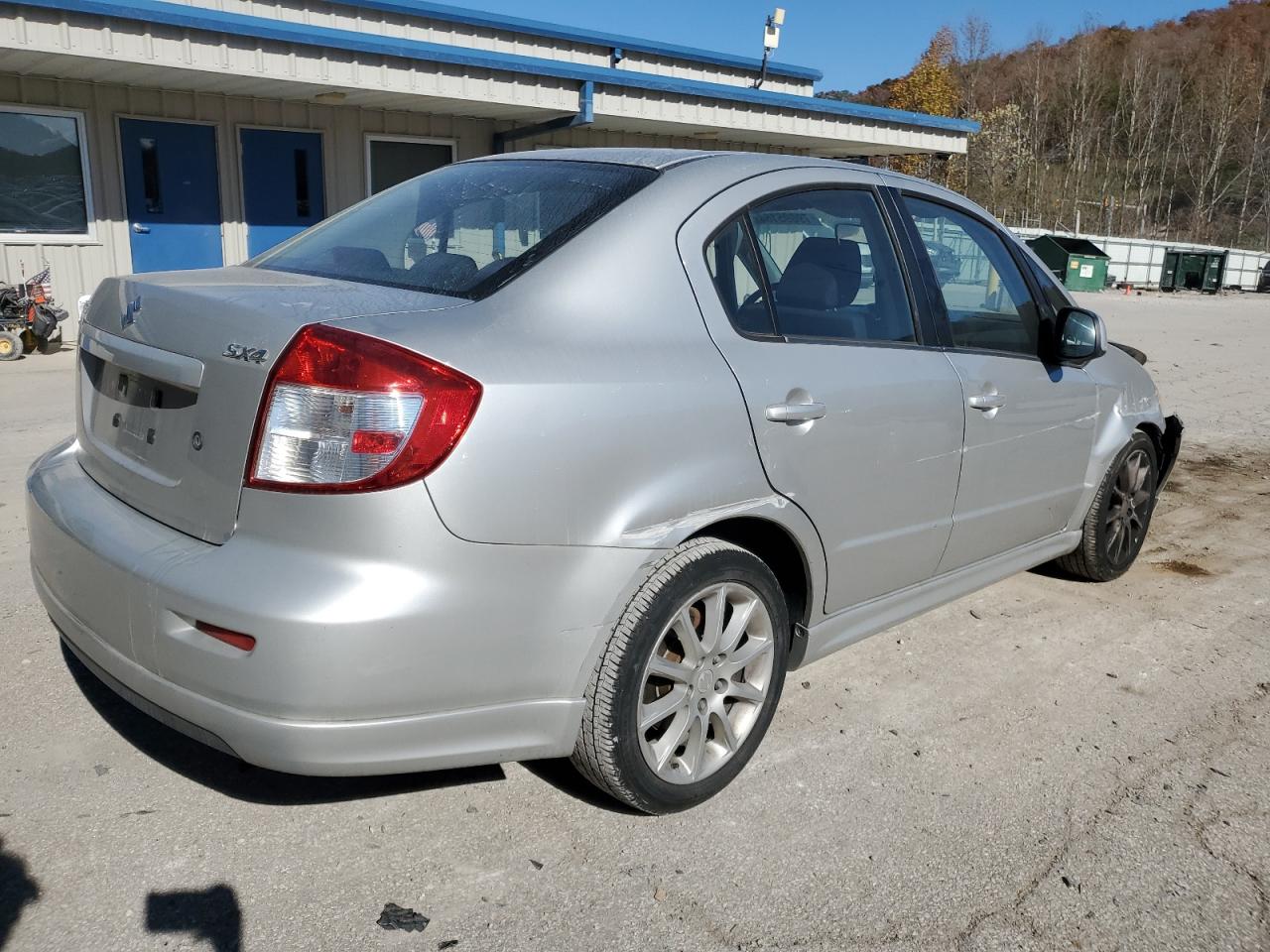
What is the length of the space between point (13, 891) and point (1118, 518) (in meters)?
4.16

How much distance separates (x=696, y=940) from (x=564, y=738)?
523 millimetres

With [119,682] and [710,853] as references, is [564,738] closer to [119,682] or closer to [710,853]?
[710,853]

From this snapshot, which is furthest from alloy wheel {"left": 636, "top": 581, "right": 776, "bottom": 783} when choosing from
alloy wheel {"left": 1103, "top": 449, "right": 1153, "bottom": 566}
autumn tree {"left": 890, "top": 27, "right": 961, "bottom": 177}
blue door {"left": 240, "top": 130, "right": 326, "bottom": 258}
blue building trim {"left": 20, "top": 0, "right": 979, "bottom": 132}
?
autumn tree {"left": 890, "top": 27, "right": 961, "bottom": 177}

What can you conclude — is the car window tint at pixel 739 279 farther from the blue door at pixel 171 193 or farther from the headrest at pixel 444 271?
the blue door at pixel 171 193

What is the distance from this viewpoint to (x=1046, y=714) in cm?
340

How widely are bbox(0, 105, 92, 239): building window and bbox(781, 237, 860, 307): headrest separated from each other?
10.5 metres

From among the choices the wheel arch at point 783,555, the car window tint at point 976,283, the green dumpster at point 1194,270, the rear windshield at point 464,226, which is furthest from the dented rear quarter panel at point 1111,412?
the green dumpster at point 1194,270

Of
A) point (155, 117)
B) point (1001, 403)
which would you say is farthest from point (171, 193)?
point (1001, 403)

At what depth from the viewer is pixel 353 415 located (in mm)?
2137

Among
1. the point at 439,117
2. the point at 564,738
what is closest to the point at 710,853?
the point at 564,738

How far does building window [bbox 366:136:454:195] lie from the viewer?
13.2m

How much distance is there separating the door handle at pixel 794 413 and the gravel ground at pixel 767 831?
1.00 metres

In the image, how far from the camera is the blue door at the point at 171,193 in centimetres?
1156

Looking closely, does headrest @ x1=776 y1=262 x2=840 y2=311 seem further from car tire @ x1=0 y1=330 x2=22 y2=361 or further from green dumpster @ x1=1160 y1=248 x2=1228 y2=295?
green dumpster @ x1=1160 y1=248 x2=1228 y2=295
